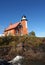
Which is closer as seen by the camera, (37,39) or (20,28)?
(37,39)

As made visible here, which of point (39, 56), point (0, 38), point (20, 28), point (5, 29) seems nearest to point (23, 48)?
point (39, 56)

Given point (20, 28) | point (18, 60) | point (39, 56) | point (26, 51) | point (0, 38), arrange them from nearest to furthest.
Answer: point (18, 60), point (39, 56), point (26, 51), point (0, 38), point (20, 28)

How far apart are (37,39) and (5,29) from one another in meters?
22.9

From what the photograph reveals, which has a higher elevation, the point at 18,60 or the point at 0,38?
the point at 0,38

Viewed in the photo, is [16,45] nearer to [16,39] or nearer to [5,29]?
[16,39]

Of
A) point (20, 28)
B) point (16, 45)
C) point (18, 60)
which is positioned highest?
point (20, 28)

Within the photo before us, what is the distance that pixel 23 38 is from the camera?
44.2 metres

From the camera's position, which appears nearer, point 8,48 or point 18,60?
point 18,60

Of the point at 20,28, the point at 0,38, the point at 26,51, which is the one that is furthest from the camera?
the point at 20,28

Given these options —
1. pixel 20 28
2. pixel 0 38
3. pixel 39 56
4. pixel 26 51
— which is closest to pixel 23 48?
pixel 26 51

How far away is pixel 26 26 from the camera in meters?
61.6

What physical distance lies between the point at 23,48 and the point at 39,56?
15.1ft

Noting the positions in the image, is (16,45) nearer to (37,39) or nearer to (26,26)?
(37,39)

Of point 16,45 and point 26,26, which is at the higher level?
point 26,26
